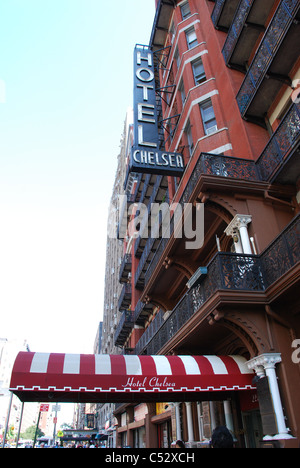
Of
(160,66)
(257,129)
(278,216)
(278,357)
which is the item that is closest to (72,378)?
(278,357)

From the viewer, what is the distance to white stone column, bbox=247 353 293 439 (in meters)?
8.37

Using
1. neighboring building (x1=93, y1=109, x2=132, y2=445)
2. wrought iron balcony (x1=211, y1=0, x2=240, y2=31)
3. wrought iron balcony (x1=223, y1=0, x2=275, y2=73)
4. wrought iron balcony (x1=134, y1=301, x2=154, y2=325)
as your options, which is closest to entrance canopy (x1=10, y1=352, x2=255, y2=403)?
wrought iron balcony (x1=223, y1=0, x2=275, y2=73)

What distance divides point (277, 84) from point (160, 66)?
15266mm

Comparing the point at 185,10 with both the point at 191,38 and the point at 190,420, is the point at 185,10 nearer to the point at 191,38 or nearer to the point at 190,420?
the point at 191,38

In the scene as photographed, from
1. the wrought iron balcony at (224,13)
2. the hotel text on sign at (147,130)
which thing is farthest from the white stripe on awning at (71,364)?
the wrought iron balcony at (224,13)

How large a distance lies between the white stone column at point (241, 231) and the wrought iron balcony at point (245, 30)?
27.0 ft

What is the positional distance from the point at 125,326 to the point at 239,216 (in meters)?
23.6

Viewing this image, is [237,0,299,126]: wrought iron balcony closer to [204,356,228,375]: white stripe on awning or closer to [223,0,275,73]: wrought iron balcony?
[223,0,275,73]: wrought iron balcony

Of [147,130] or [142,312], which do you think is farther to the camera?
[142,312]

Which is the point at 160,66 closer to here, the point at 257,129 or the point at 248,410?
Result: the point at 257,129

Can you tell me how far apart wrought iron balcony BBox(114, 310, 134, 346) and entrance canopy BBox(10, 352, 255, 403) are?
825 inches

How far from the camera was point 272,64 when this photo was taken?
1213 cm

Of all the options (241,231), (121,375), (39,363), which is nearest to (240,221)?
(241,231)

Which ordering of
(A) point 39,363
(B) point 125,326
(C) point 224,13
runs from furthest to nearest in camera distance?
(B) point 125,326, (C) point 224,13, (A) point 39,363
